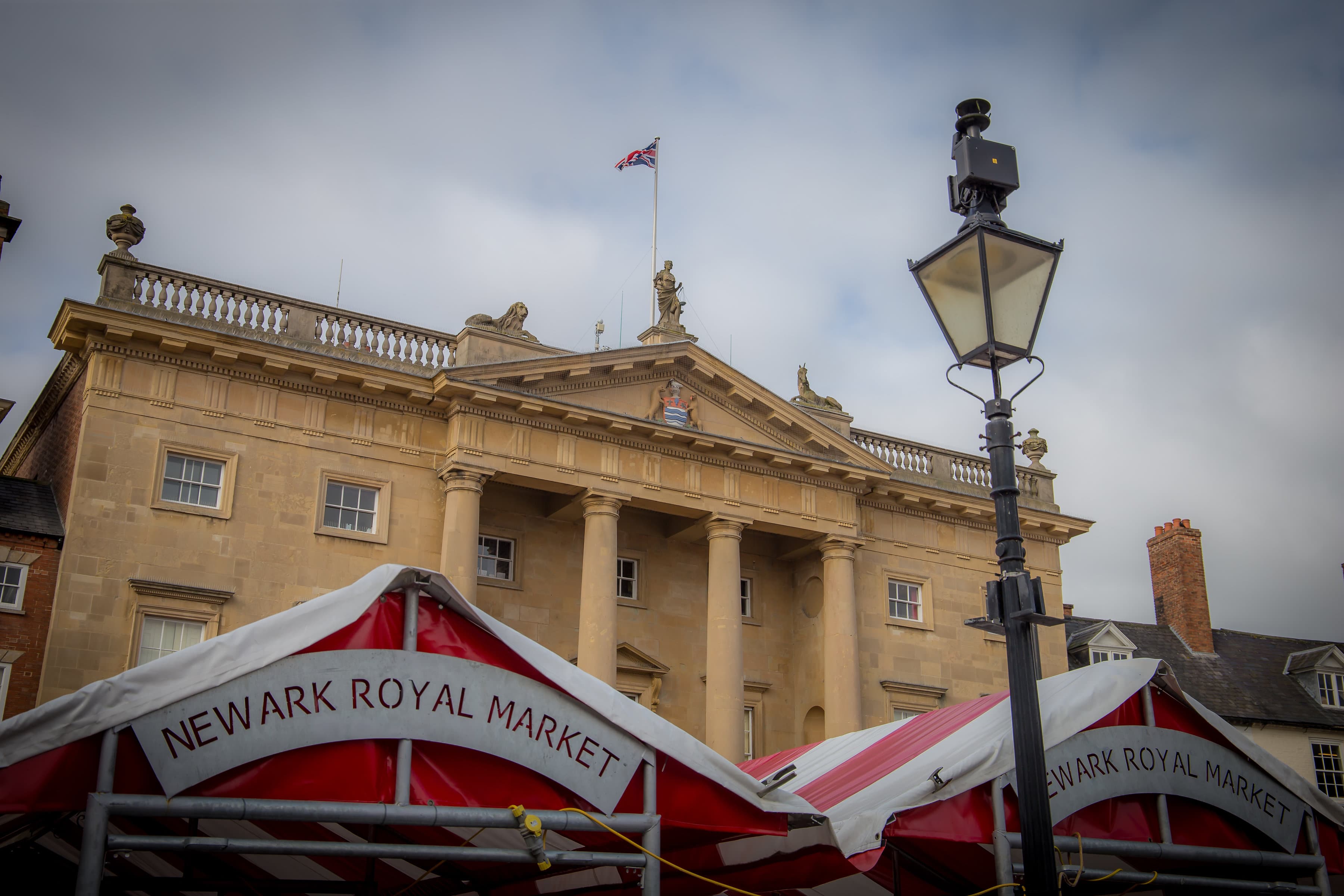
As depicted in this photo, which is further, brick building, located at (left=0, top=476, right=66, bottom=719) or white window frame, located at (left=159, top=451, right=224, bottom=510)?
white window frame, located at (left=159, top=451, right=224, bottom=510)

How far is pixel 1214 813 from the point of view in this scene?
29.9 ft

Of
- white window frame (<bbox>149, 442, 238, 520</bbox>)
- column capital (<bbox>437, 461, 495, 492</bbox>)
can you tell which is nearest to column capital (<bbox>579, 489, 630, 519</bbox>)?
column capital (<bbox>437, 461, 495, 492</bbox>)

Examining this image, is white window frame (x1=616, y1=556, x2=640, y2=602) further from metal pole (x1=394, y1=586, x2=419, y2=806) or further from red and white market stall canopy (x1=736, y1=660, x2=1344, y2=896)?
metal pole (x1=394, y1=586, x2=419, y2=806)

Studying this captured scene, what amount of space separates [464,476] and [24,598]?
27.3 ft

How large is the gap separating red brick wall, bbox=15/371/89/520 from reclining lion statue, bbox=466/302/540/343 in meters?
7.90

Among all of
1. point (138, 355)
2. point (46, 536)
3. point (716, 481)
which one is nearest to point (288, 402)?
point (138, 355)

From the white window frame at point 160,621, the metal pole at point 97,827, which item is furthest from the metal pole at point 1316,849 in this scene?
the white window frame at point 160,621

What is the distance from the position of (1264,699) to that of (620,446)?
24977mm

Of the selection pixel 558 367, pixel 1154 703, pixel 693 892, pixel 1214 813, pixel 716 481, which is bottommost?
pixel 693 892

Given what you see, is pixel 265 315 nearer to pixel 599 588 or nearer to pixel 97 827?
pixel 599 588

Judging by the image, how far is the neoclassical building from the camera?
23.1m

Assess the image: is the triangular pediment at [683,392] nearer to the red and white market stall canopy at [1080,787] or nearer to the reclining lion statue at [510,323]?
the reclining lion statue at [510,323]

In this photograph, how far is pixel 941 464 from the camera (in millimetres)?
33062

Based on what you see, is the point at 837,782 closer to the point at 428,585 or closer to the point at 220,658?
the point at 428,585
